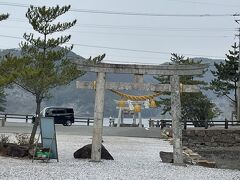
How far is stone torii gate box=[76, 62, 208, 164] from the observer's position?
14820mm

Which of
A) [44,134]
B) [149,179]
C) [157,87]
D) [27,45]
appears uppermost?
[27,45]

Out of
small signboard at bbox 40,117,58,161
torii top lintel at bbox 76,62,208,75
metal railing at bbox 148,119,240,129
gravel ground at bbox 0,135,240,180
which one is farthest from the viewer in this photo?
metal railing at bbox 148,119,240,129

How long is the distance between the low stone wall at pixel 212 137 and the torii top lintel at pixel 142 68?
2075cm

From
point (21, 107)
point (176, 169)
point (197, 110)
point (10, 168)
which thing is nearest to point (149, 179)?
point (176, 169)

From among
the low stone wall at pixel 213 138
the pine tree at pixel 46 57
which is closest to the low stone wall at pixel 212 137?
the low stone wall at pixel 213 138

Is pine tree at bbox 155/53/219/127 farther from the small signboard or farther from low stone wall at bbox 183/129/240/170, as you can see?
the small signboard

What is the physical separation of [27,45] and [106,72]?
13.2 feet

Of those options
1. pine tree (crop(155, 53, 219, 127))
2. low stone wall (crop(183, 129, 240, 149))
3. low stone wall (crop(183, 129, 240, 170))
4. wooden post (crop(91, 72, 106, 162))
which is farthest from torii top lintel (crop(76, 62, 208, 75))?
pine tree (crop(155, 53, 219, 127))

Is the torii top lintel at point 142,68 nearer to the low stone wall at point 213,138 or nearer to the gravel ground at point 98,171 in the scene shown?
the gravel ground at point 98,171

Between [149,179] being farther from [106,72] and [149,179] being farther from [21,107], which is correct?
[21,107]

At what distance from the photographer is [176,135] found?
15.0 meters

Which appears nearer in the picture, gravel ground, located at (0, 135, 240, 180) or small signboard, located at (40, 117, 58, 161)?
gravel ground, located at (0, 135, 240, 180)

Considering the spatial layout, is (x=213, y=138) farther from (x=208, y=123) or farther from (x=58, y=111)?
(x=58, y=111)

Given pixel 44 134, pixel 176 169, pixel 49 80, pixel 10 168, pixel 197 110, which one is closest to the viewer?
pixel 10 168
